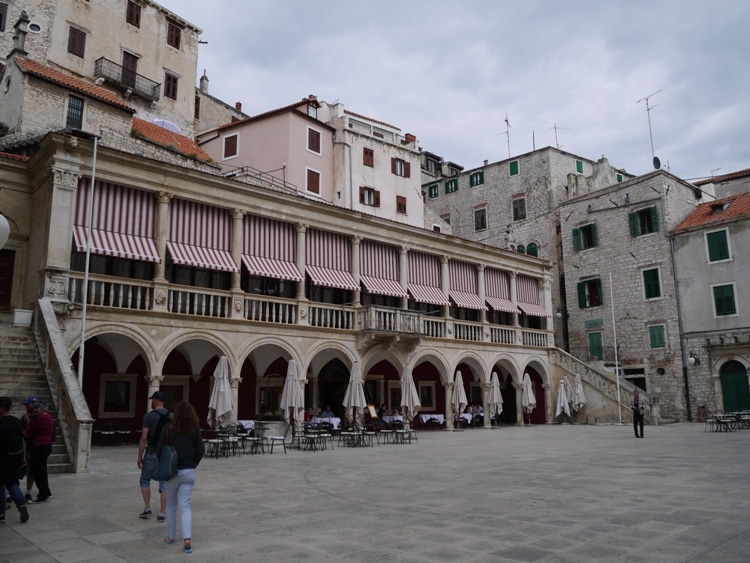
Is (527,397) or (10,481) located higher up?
(527,397)

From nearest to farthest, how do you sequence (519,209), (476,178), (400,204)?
(400,204) < (519,209) < (476,178)

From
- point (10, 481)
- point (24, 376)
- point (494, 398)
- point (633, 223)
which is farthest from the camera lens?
point (633, 223)

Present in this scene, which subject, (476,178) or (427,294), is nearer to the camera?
(427,294)

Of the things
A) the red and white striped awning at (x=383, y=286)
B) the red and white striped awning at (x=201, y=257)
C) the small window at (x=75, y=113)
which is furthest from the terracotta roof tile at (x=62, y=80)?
the red and white striped awning at (x=383, y=286)

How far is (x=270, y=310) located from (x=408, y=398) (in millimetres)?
6519

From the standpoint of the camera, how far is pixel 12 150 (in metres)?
21.3

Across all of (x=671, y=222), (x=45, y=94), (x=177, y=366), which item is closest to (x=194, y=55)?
(x=45, y=94)

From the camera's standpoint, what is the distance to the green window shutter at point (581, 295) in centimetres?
3734

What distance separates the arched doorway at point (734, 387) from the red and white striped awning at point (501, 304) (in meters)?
11.0

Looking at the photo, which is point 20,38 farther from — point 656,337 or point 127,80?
point 656,337

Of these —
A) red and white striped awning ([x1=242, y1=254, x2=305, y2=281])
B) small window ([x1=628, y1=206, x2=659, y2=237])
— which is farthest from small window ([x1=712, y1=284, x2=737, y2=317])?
red and white striped awning ([x1=242, y1=254, x2=305, y2=281])

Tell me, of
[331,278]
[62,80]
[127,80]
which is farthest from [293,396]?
[127,80]

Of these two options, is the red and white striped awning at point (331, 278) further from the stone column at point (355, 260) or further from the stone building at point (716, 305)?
the stone building at point (716, 305)

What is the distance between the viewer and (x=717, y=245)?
31875mm
